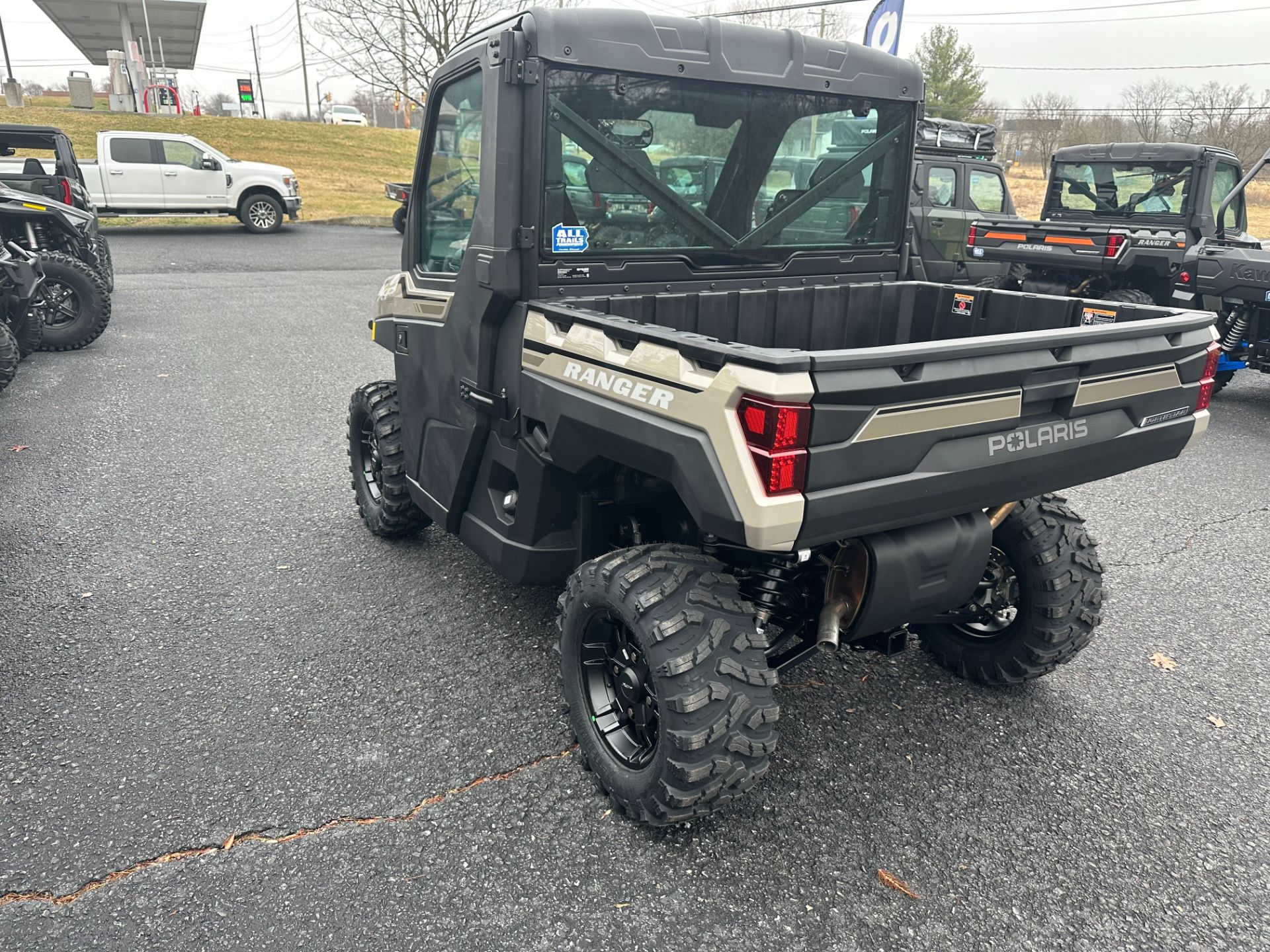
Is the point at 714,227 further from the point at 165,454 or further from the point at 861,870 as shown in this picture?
the point at 165,454

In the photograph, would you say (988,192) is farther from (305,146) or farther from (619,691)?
(305,146)

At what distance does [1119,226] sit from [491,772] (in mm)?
9164

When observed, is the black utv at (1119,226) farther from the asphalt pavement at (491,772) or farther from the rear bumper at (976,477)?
the rear bumper at (976,477)

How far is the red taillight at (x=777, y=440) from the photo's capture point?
2.04 meters

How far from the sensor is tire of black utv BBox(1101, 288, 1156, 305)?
28.6ft

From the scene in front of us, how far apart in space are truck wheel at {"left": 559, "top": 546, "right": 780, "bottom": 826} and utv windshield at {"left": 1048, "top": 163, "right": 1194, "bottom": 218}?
9.26 meters

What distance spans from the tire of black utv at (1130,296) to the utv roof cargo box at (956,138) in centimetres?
Answer: 332

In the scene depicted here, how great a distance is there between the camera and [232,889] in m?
2.37

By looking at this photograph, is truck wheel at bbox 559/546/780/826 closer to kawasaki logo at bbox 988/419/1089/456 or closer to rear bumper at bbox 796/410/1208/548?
rear bumper at bbox 796/410/1208/548

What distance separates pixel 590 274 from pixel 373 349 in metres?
6.71

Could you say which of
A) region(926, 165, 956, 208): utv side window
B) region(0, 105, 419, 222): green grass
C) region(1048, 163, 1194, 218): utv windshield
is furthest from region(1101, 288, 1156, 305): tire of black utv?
region(0, 105, 419, 222): green grass

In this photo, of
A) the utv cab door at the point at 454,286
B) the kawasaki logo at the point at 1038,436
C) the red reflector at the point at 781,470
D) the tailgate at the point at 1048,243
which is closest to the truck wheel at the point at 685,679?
the red reflector at the point at 781,470

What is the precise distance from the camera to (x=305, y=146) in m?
29.4

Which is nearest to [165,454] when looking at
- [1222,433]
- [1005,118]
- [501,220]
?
[501,220]
